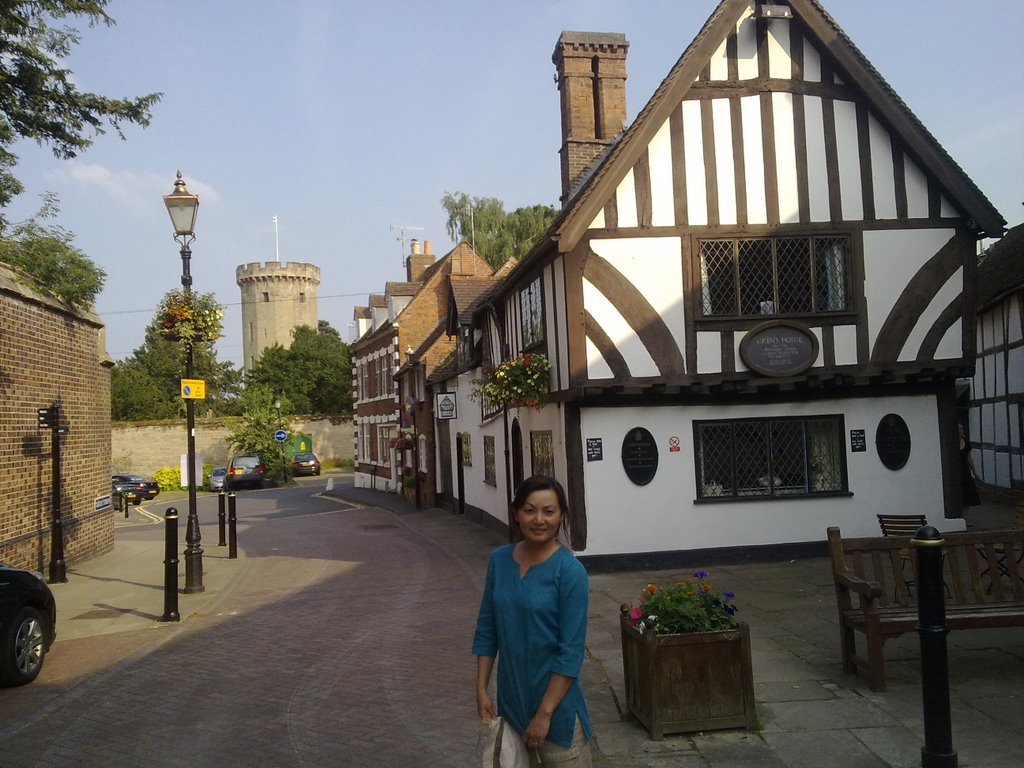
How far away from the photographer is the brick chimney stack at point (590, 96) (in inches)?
704

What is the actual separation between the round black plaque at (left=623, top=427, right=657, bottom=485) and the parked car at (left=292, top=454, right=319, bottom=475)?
39.9 meters

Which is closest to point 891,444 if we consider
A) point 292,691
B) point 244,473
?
point 292,691

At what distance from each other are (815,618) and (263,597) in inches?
302

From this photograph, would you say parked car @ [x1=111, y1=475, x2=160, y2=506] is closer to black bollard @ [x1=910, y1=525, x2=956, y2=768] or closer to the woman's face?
black bollard @ [x1=910, y1=525, x2=956, y2=768]

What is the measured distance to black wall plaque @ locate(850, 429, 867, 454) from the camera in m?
13.8

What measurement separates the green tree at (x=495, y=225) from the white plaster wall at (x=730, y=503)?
3358cm

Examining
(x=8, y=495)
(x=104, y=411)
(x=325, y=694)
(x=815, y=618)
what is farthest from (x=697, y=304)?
(x=104, y=411)

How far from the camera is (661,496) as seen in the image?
44.0ft

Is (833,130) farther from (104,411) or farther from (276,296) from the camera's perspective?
(276,296)

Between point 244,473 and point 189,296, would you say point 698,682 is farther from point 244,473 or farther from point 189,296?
point 244,473

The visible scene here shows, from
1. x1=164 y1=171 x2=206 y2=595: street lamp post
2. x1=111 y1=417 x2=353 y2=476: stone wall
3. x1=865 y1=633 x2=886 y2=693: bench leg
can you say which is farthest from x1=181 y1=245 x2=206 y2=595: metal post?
x1=111 y1=417 x2=353 y2=476: stone wall

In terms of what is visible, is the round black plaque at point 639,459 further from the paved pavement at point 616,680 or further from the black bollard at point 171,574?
the black bollard at point 171,574

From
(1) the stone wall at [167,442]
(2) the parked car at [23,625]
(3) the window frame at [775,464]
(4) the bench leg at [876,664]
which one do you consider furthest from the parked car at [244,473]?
(4) the bench leg at [876,664]

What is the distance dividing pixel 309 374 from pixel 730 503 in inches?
2377
